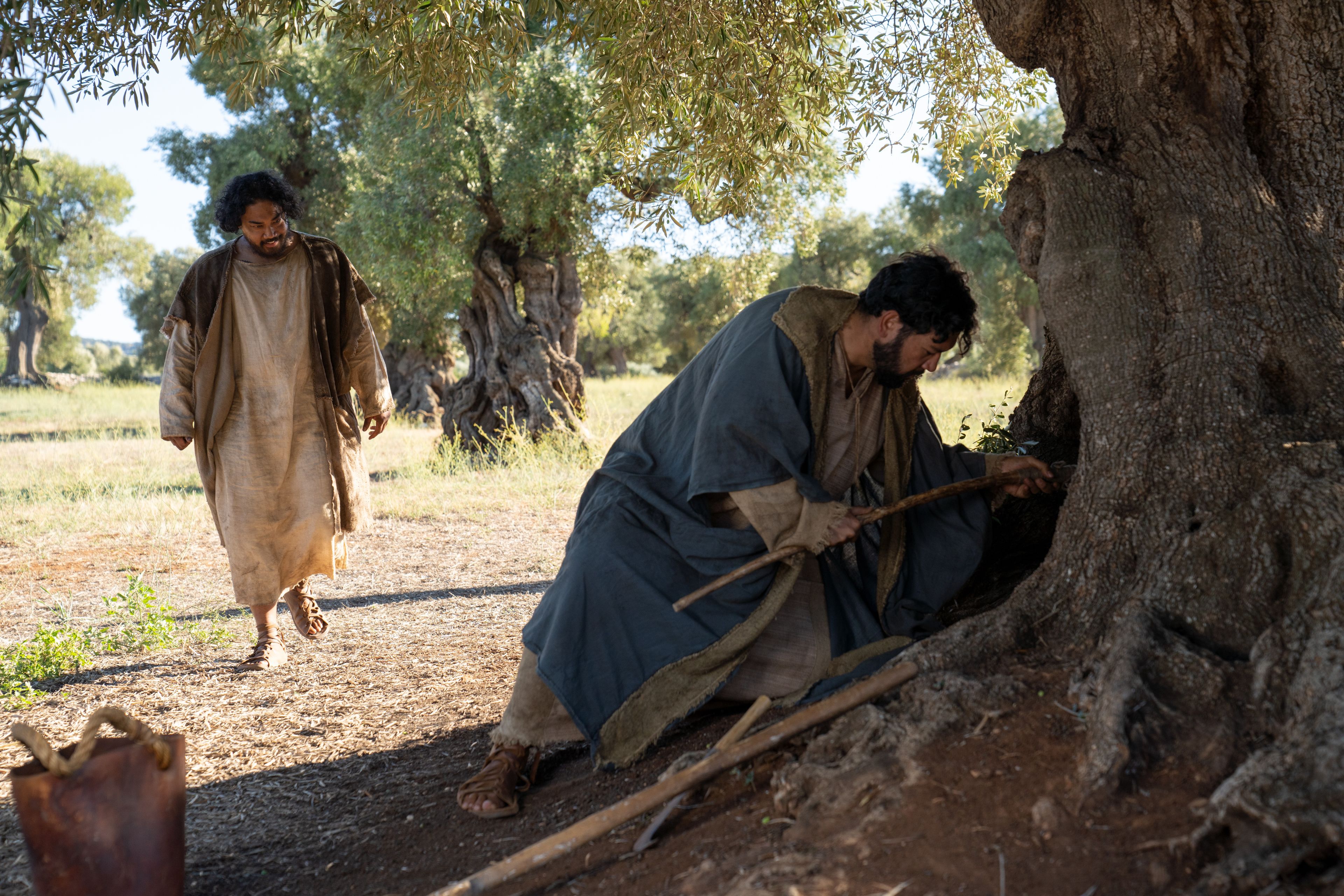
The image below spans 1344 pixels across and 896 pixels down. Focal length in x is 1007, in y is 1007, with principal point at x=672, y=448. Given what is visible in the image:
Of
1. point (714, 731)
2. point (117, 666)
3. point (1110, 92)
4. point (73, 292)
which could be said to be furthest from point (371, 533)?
point (73, 292)

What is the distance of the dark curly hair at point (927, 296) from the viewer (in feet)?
11.0

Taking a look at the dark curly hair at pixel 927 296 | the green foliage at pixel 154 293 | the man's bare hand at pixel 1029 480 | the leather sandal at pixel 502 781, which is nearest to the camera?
the leather sandal at pixel 502 781

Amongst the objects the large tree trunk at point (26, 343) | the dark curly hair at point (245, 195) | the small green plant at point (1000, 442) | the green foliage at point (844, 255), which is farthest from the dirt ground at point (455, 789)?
the large tree trunk at point (26, 343)

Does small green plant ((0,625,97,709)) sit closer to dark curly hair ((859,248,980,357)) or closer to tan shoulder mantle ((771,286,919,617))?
tan shoulder mantle ((771,286,919,617))

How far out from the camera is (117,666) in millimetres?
4715

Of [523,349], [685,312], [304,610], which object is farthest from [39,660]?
[685,312]

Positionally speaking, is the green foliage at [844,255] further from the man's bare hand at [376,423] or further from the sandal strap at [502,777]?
the sandal strap at [502,777]

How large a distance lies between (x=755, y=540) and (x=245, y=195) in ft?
8.96

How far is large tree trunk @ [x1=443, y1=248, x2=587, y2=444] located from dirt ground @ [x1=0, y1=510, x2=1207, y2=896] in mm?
6545

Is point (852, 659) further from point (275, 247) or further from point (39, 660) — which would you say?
point (39, 660)

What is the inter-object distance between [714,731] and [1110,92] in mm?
2542

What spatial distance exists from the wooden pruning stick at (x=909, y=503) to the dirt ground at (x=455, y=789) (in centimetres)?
49

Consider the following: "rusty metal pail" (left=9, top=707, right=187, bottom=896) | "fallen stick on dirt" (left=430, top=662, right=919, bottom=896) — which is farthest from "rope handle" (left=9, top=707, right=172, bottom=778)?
"fallen stick on dirt" (left=430, top=662, right=919, bottom=896)

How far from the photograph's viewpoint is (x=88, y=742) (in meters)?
2.31
